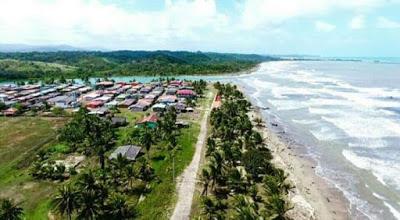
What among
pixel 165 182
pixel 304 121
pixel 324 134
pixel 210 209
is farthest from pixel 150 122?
pixel 210 209

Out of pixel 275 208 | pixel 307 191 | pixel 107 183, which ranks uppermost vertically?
pixel 275 208

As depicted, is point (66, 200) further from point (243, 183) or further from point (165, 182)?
point (243, 183)

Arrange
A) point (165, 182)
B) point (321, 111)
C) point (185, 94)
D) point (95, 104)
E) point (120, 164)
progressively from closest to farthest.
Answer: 1. point (120, 164)
2. point (165, 182)
3. point (95, 104)
4. point (321, 111)
5. point (185, 94)

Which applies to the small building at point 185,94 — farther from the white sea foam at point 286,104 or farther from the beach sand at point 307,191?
the beach sand at point 307,191

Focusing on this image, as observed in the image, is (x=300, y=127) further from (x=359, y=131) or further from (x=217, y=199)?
(x=217, y=199)

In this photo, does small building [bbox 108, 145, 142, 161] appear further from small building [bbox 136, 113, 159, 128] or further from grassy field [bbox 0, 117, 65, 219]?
small building [bbox 136, 113, 159, 128]

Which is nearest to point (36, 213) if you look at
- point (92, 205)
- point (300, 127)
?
point (92, 205)
